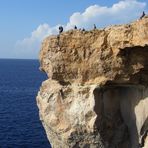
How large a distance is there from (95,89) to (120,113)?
312 cm

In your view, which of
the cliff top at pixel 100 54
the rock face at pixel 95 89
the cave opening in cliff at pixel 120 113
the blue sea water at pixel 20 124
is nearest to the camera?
the cliff top at pixel 100 54

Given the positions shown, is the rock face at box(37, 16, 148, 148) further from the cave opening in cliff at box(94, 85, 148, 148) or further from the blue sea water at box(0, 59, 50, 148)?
the blue sea water at box(0, 59, 50, 148)

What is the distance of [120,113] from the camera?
90.0 feet

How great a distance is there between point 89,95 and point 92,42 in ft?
11.5

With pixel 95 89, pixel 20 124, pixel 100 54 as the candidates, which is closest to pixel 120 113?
pixel 95 89

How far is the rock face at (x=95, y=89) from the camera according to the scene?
24.9m

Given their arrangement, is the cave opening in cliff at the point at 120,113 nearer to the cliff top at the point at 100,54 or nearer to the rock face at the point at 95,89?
the rock face at the point at 95,89

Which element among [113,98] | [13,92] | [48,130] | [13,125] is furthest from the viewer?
[13,92]

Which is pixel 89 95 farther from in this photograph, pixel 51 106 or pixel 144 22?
pixel 144 22

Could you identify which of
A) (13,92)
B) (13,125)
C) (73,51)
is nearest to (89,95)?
(73,51)

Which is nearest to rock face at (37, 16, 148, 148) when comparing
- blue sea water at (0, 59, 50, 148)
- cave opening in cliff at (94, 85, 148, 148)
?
cave opening in cliff at (94, 85, 148, 148)

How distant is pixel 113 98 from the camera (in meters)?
27.3

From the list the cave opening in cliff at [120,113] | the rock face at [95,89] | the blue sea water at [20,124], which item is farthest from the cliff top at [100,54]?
the blue sea water at [20,124]

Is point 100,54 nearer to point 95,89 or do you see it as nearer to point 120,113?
point 95,89
